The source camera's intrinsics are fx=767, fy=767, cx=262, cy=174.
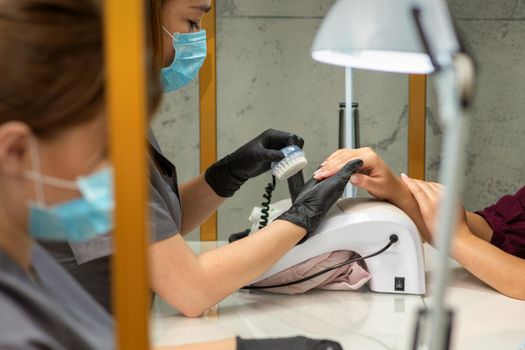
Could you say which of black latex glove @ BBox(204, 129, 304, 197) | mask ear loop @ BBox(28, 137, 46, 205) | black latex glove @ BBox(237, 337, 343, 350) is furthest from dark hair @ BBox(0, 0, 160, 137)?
black latex glove @ BBox(204, 129, 304, 197)

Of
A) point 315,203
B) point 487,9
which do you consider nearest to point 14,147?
point 315,203

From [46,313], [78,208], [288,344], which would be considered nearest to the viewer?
[78,208]

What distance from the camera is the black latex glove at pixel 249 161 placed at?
199 cm

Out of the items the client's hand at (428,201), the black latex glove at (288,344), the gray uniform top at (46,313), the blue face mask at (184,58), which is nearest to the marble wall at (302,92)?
the blue face mask at (184,58)

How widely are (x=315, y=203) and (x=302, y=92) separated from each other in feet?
4.67

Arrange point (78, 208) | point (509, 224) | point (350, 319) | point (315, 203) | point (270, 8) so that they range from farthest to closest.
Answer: point (270, 8)
point (509, 224)
point (315, 203)
point (350, 319)
point (78, 208)

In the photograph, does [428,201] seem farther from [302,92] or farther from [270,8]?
[270,8]

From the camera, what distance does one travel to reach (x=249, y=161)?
206 cm

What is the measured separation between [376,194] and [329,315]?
1.32 ft

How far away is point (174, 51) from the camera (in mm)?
1863

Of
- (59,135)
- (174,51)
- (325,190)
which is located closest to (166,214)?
(325,190)

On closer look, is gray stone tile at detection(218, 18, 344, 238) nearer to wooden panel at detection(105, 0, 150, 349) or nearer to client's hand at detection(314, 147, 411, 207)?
client's hand at detection(314, 147, 411, 207)

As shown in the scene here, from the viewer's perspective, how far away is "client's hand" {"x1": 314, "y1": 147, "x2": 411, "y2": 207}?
187 centimetres

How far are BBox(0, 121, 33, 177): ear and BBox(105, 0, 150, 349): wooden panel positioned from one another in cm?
16
